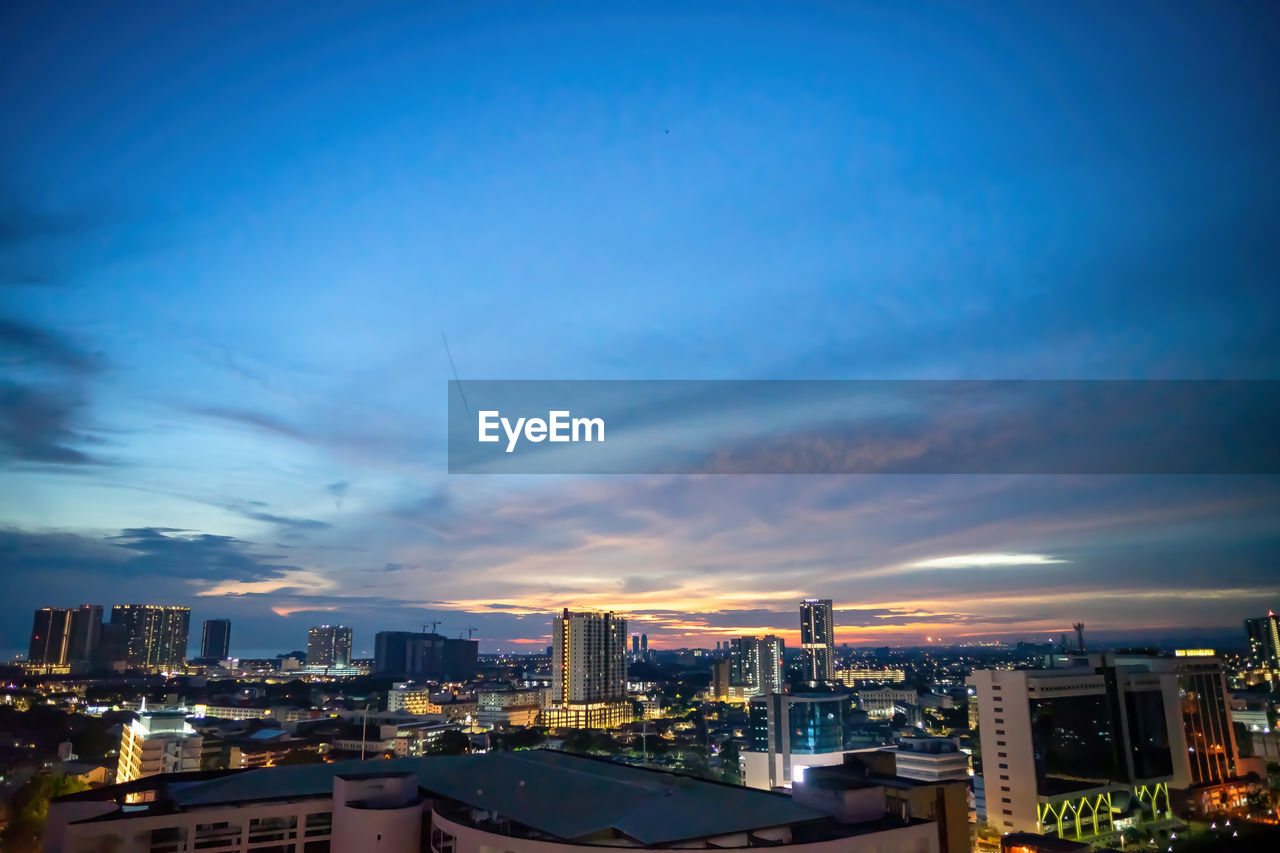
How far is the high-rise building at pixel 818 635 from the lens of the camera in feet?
396

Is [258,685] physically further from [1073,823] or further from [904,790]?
[904,790]

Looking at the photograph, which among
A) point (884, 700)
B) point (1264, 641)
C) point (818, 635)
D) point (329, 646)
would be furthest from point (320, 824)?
point (329, 646)

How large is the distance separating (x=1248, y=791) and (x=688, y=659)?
525ft

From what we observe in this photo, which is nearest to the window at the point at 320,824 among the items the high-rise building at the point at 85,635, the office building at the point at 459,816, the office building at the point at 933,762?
the office building at the point at 459,816

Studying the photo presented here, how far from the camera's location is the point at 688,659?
187 m

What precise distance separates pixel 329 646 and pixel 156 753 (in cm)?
11761

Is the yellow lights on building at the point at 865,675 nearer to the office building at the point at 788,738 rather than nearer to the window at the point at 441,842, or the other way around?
the office building at the point at 788,738

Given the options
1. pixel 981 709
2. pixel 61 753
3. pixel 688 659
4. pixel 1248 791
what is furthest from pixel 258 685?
pixel 688 659

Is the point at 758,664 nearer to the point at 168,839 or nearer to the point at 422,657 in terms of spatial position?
the point at 422,657

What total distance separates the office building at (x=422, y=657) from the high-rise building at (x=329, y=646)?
31837mm

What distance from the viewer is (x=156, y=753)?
35.5 meters

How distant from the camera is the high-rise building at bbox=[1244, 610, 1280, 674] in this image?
7509 cm

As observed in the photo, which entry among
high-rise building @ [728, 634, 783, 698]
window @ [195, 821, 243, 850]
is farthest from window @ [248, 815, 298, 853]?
high-rise building @ [728, 634, 783, 698]

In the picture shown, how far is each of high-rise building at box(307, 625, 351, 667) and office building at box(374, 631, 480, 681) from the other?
3184cm
